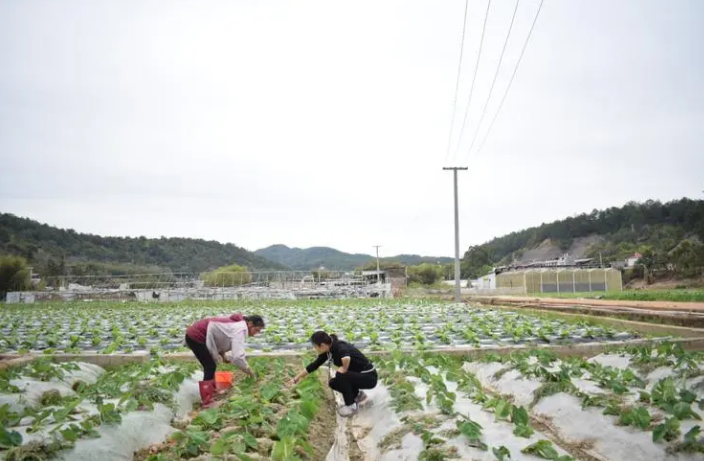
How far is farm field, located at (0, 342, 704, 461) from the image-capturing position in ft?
13.1

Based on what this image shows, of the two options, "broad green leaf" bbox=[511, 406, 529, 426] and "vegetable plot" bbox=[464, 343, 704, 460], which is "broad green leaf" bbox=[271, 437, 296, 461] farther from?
"vegetable plot" bbox=[464, 343, 704, 460]

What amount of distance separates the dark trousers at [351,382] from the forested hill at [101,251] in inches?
2662

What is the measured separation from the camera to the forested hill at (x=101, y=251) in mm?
70438

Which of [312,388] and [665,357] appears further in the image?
[665,357]

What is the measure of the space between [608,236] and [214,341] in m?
104

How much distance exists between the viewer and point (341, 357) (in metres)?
6.00

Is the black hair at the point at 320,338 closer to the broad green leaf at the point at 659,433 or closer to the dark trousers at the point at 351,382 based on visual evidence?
the dark trousers at the point at 351,382

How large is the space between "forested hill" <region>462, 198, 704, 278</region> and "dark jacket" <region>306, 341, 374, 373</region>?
58.3 meters

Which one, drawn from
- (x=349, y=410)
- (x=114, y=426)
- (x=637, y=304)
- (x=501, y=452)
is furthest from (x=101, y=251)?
(x=501, y=452)

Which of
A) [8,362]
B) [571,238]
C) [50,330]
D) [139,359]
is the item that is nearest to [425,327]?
[139,359]

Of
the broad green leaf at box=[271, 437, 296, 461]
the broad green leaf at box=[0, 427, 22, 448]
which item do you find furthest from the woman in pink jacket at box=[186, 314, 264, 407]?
the broad green leaf at box=[0, 427, 22, 448]

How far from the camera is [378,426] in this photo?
17.7ft

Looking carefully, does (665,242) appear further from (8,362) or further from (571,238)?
(8,362)

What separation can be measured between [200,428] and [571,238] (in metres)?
116
